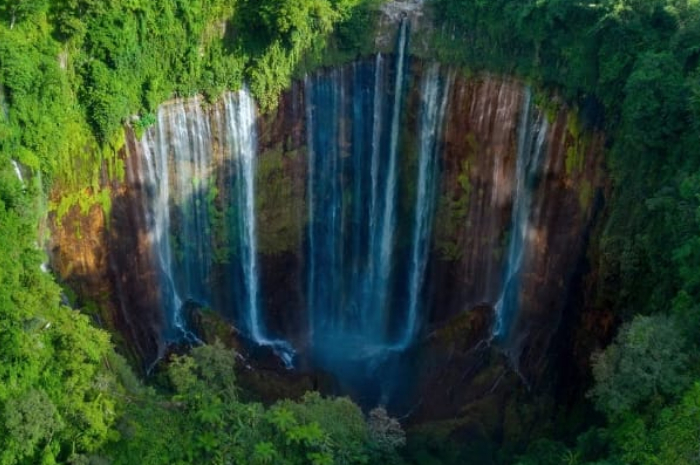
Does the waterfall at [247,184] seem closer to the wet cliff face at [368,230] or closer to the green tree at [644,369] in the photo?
the wet cliff face at [368,230]

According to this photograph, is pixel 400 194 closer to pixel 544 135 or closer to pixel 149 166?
pixel 544 135

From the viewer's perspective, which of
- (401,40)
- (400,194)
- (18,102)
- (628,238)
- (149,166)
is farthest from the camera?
(400,194)

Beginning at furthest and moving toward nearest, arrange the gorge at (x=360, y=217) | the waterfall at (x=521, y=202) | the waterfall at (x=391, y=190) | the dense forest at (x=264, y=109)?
1. the waterfall at (x=391, y=190)
2. the waterfall at (x=521, y=202)
3. the gorge at (x=360, y=217)
4. the dense forest at (x=264, y=109)

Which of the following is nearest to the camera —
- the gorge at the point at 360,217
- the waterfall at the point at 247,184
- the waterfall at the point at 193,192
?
the waterfall at the point at 193,192

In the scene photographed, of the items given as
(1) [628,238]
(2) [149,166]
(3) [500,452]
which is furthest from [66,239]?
(1) [628,238]

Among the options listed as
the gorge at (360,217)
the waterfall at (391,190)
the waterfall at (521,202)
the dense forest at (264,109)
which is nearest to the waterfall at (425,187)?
the gorge at (360,217)

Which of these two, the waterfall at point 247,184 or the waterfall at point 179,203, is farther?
the waterfall at point 247,184

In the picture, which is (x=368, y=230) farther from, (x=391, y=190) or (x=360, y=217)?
(x=391, y=190)
